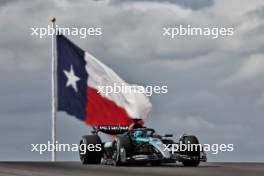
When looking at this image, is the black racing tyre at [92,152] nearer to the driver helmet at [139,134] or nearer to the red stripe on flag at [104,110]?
the driver helmet at [139,134]

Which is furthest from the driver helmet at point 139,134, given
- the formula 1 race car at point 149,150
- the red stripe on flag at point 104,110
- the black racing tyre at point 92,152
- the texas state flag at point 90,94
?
the red stripe on flag at point 104,110

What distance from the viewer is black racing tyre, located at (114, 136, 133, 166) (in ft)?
98.8

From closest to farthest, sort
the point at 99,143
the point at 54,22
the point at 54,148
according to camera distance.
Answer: the point at 99,143 → the point at 54,148 → the point at 54,22

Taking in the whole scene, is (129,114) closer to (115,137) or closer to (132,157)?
(115,137)

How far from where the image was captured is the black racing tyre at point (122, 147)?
3011cm

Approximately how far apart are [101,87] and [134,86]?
163cm

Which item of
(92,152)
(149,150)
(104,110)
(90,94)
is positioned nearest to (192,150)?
(149,150)

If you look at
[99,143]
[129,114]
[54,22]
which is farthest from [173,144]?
[54,22]

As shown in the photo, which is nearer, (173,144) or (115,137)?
(173,144)

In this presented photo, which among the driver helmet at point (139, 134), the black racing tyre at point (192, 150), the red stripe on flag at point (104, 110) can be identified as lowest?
A: the black racing tyre at point (192, 150)

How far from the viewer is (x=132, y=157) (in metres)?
30.2

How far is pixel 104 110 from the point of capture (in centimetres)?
4003

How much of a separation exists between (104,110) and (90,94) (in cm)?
108

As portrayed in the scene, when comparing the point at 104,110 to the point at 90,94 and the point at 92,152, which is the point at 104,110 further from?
the point at 92,152
